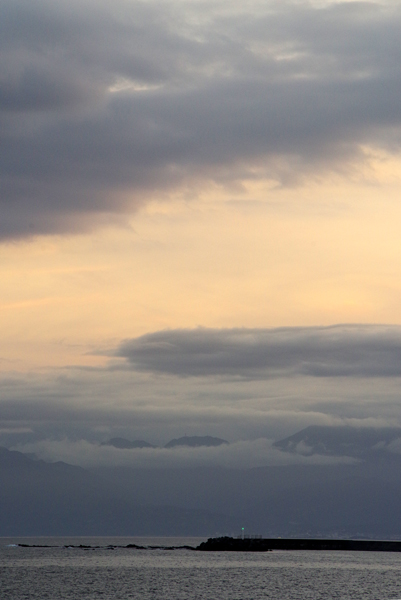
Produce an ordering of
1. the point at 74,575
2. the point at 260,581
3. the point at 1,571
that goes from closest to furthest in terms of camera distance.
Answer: the point at 260,581
the point at 74,575
the point at 1,571

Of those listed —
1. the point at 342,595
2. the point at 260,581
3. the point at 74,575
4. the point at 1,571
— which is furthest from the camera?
the point at 1,571

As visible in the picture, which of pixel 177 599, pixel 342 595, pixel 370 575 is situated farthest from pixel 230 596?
pixel 370 575

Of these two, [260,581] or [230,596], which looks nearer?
[230,596]

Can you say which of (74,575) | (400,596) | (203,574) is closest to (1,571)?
(74,575)

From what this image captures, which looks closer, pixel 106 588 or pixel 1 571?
pixel 106 588

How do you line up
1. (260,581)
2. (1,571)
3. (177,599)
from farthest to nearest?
(1,571) → (260,581) → (177,599)

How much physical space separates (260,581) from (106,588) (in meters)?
30.6

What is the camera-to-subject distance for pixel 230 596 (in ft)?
456

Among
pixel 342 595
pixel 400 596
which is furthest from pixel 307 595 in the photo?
pixel 400 596

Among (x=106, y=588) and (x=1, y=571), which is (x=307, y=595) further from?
(x=1, y=571)

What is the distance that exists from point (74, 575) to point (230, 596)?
5493 centimetres

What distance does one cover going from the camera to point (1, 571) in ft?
652

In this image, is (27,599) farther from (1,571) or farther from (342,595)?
(1,571)

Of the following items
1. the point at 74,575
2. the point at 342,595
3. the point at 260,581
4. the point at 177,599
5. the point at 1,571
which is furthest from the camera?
Answer: the point at 1,571
